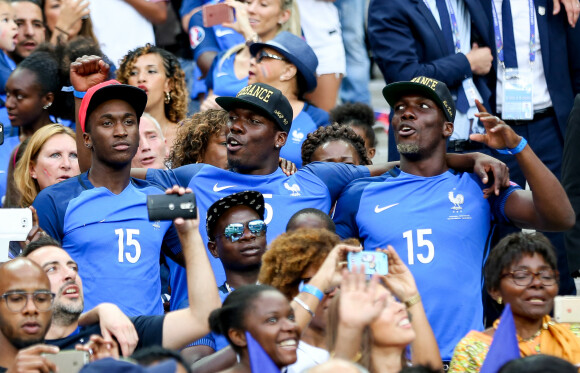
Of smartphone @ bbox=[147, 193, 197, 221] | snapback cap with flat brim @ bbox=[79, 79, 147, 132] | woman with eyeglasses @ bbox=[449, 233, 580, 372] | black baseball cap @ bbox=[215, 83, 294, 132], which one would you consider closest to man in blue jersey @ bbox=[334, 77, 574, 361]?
woman with eyeglasses @ bbox=[449, 233, 580, 372]

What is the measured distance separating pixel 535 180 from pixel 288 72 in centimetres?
267

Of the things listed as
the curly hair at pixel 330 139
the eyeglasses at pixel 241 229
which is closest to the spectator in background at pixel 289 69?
the curly hair at pixel 330 139

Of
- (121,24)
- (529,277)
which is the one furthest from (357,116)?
(529,277)

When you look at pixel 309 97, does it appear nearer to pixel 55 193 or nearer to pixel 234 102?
pixel 234 102

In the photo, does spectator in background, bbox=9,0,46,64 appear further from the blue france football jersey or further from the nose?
the blue france football jersey

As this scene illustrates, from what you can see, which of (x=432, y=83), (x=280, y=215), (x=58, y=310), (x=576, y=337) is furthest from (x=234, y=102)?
(x=576, y=337)

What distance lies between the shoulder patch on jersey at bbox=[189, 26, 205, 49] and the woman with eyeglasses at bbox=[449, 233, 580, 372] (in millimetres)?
4569

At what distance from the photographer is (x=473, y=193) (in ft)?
22.8

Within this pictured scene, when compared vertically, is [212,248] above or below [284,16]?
below

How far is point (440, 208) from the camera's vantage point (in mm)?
6859

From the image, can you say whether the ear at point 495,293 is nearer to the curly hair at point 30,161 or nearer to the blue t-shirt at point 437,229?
the blue t-shirt at point 437,229

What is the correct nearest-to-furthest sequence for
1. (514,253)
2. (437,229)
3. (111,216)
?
(514,253), (111,216), (437,229)

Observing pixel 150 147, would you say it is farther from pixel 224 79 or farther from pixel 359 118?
pixel 359 118

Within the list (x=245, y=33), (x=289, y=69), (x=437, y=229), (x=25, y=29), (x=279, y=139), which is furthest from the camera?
(x=25, y=29)
